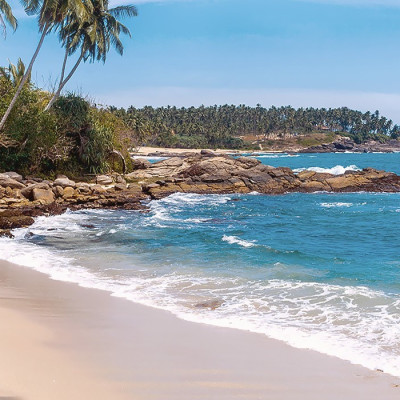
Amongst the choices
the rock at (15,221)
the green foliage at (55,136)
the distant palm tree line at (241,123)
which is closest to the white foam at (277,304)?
the rock at (15,221)

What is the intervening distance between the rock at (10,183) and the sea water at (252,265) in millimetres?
4380

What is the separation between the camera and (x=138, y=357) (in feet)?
23.2

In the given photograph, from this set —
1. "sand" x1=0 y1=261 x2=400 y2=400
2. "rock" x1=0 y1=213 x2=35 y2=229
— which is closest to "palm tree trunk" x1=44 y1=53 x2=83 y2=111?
"rock" x1=0 y1=213 x2=35 y2=229

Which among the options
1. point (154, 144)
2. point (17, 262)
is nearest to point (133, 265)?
point (17, 262)

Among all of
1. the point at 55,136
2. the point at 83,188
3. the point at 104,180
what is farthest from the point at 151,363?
the point at 55,136

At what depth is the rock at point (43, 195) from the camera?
81.5ft

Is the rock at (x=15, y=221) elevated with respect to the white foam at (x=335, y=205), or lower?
lower

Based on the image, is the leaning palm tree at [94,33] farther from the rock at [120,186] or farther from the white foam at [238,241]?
the white foam at [238,241]

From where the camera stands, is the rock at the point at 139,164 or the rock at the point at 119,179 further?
the rock at the point at 139,164

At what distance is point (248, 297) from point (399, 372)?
445 centimetres

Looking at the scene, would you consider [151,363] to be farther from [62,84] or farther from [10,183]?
[62,84]

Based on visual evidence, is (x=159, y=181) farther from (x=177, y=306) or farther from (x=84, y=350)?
(x=84, y=350)

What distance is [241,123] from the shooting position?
173625mm

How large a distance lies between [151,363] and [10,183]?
71.5ft
